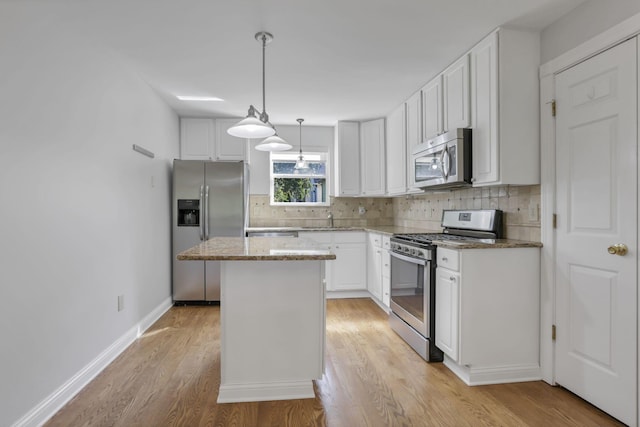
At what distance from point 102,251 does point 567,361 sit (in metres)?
3.23

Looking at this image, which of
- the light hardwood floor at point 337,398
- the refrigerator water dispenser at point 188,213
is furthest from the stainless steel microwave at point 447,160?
the refrigerator water dispenser at point 188,213

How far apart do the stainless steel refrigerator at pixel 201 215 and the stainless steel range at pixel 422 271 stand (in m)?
2.01

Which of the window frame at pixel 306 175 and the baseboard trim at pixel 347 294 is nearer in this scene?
the baseboard trim at pixel 347 294

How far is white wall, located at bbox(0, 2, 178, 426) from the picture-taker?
175cm

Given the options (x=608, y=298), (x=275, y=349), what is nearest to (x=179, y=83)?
(x=275, y=349)

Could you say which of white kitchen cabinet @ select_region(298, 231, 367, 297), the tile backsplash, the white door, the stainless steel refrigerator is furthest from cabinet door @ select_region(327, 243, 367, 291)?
the white door

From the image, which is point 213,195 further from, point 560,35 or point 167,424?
point 560,35

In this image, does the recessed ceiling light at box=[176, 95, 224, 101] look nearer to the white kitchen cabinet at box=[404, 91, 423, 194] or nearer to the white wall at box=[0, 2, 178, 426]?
the white wall at box=[0, 2, 178, 426]

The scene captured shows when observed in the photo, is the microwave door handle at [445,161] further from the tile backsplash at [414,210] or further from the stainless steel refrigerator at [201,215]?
the stainless steel refrigerator at [201,215]

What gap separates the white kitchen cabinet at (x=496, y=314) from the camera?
234cm

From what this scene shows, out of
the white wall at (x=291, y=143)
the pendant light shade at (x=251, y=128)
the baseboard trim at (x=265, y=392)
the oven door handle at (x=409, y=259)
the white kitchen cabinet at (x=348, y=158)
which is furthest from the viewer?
the white wall at (x=291, y=143)

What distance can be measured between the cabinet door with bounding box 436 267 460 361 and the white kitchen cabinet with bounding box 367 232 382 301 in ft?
4.72

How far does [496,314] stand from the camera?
237 centimetres

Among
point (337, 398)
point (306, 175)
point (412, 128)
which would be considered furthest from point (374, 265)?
point (337, 398)
